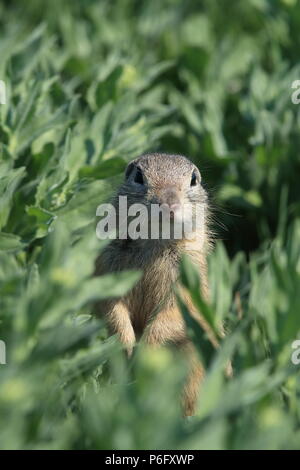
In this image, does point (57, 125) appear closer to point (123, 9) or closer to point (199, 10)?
point (123, 9)

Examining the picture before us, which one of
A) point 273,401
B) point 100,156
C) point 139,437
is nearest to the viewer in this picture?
point 139,437

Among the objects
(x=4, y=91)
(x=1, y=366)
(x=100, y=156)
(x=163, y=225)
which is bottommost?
(x=1, y=366)

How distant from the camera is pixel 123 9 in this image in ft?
24.5

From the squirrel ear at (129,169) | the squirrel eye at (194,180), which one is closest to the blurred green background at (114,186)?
the squirrel ear at (129,169)

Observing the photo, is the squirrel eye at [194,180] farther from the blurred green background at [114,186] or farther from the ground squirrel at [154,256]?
the blurred green background at [114,186]

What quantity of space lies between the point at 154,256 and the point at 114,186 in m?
0.55

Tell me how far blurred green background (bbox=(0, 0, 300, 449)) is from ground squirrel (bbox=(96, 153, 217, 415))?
0.20 metres

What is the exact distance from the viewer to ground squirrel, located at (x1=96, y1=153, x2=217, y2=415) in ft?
13.4

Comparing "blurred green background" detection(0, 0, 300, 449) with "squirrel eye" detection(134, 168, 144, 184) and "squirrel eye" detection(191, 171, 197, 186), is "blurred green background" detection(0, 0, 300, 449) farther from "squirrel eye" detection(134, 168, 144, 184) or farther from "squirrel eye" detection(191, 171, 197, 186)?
"squirrel eye" detection(191, 171, 197, 186)

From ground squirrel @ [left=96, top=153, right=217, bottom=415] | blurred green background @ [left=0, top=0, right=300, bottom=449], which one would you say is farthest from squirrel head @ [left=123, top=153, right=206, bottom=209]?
blurred green background @ [left=0, top=0, right=300, bottom=449]

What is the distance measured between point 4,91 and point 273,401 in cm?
260

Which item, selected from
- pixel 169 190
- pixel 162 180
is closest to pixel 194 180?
pixel 162 180

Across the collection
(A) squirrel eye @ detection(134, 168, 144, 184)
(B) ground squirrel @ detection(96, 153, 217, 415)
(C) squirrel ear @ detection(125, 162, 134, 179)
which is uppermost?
(C) squirrel ear @ detection(125, 162, 134, 179)
